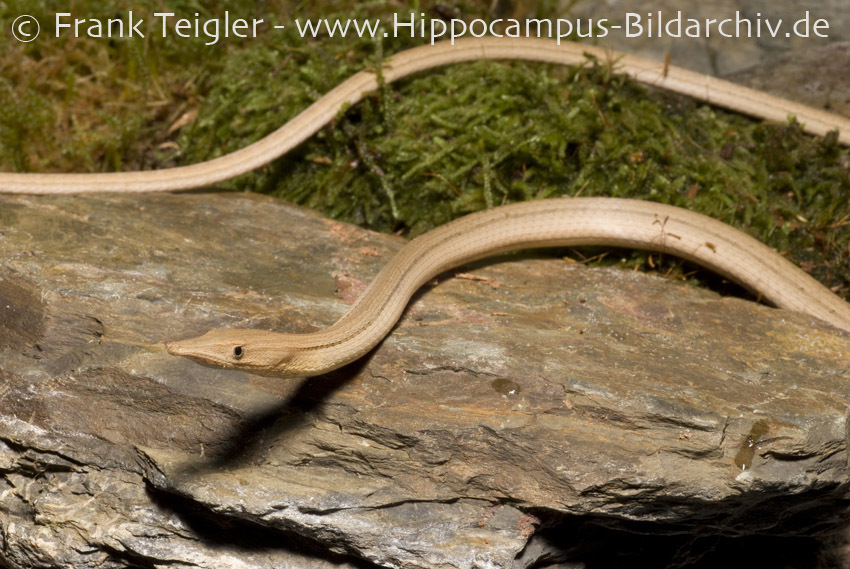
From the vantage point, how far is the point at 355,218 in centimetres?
489

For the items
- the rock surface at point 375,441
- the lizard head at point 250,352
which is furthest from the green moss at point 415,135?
the lizard head at point 250,352

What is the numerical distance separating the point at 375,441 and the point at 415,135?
2557mm

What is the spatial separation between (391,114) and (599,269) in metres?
1.88

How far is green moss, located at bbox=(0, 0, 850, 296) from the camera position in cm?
464

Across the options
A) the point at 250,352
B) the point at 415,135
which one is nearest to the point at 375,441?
the point at 250,352

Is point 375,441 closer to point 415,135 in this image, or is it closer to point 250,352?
point 250,352

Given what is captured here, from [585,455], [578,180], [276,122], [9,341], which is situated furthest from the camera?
[276,122]

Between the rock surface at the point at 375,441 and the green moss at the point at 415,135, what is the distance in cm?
153

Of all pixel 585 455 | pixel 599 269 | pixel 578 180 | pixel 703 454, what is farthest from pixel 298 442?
pixel 578 180

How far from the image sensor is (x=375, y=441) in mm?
2914

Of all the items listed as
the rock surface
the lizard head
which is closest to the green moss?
the rock surface

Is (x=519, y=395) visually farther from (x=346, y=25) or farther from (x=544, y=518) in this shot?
(x=346, y=25)

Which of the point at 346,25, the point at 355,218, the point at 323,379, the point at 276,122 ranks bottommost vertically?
the point at 323,379

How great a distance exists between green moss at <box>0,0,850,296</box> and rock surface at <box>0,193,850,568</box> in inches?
60.3
